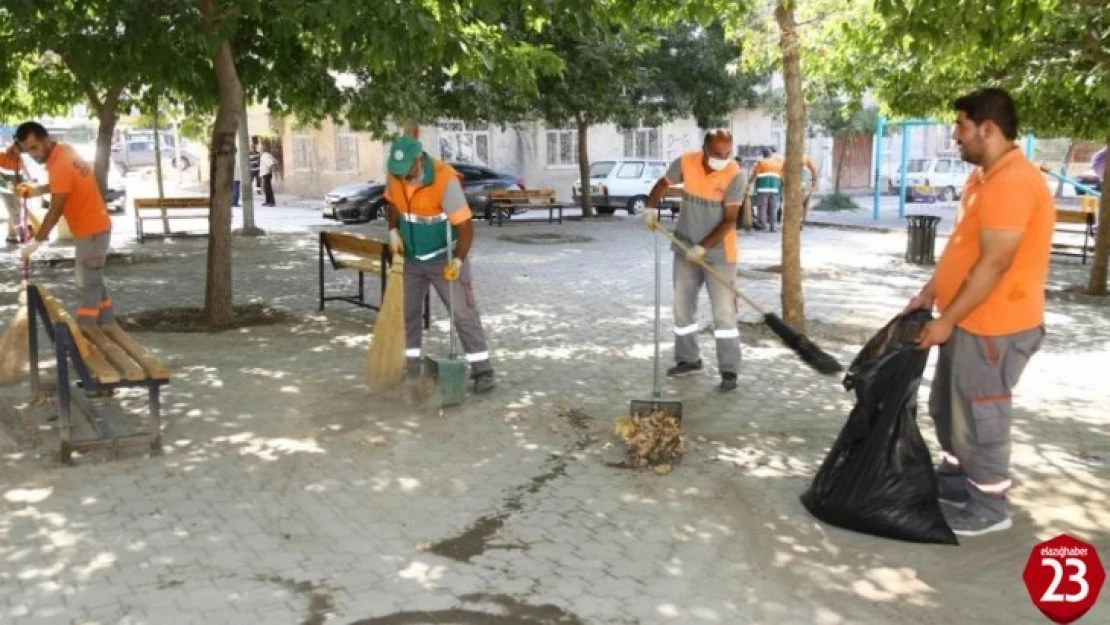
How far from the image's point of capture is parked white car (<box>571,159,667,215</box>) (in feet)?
83.5

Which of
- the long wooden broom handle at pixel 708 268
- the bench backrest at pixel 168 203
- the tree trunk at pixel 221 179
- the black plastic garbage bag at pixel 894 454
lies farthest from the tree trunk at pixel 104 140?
the black plastic garbage bag at pixel 894 454

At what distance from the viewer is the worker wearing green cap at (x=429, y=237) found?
6.39m

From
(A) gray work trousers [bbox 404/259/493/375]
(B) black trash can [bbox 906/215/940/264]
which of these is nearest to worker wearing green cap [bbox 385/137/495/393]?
(A) gray work trousers [bbox 404/259/493/375]

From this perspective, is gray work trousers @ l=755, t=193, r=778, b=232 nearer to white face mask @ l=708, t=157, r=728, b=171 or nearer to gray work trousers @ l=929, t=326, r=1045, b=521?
white face mask @ l=708, t=157, r=728, b=171

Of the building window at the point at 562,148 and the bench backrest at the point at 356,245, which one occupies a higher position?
the building window at the point at 562,148

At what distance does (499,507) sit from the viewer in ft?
15.7

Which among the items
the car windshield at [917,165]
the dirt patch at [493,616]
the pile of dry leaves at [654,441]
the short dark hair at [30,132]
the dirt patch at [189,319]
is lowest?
the dirt patch at [493,616]

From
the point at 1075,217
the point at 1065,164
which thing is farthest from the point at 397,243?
the point at 1065,164

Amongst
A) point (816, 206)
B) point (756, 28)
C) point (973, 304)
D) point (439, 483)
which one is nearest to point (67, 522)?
point (439, 483)

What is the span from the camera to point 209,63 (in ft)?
32.6

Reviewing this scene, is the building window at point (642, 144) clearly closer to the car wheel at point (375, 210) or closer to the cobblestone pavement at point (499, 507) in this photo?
the car wheel at point (375, 210)

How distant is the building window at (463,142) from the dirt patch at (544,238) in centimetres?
1156

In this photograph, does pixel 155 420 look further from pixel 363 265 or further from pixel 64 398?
pixel 363 265

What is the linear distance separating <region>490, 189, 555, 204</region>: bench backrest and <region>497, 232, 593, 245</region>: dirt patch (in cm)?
277
